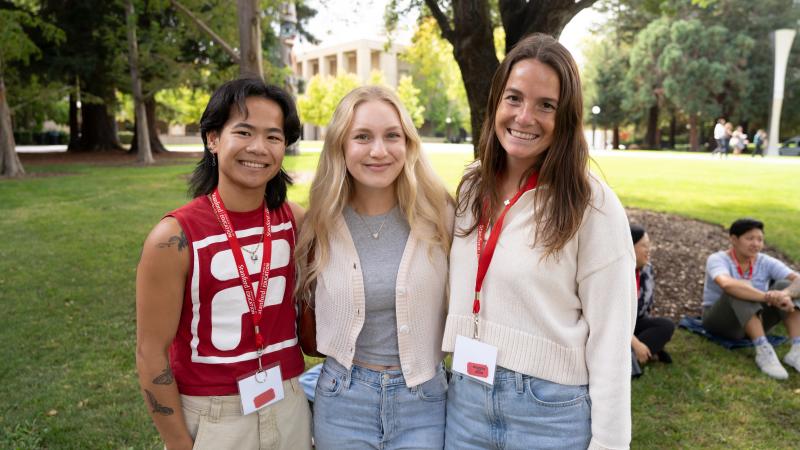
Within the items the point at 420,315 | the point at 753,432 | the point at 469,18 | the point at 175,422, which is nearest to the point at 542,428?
the point at 420,315

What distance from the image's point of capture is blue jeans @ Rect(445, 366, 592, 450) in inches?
76.3

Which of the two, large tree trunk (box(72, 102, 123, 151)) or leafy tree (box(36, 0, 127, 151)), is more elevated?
leafy tree (box(36, 0, 127, 151))

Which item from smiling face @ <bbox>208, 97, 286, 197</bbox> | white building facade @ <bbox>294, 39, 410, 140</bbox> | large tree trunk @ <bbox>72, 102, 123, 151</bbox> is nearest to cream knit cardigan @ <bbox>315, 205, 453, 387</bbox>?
smiling face @ <bbox>208, 97, 286, 197</bbox>

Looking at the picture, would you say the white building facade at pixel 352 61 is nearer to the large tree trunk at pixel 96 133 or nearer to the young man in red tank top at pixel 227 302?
the large tree trunk at pixel 96 133

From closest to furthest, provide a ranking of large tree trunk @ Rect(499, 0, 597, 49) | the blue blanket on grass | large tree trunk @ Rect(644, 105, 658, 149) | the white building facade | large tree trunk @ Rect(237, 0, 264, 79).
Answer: the blue blanket on grass, large tree trunk @ Rect(499, 0, 597, 49), large tree trunk @ Rect(237, 0, 264, 79), large tree trunk @ Rect(644, 105, 658, 149), the white building facade

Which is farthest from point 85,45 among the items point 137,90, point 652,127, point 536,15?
point 652,127

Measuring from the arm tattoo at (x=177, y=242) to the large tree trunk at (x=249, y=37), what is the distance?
192 inches

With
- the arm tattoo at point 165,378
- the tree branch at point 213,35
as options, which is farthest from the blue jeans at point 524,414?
Answer: the tree branch at point 213,35

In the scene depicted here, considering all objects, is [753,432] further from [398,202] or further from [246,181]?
[246,181]

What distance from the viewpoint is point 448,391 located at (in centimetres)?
225

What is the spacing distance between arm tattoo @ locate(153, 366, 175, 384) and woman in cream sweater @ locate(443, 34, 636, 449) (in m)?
1.05

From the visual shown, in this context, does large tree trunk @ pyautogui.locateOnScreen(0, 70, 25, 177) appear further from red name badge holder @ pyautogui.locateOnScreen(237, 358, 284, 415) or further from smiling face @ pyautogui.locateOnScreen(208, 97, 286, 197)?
red name badge holder @ pyautogui.locateOnScreen(237, 358, 284, 415)

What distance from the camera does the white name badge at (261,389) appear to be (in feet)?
6.72

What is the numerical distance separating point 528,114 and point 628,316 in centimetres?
79
